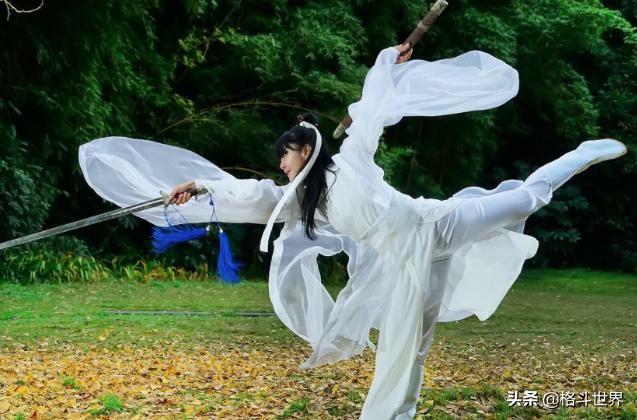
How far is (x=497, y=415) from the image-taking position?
4.79m

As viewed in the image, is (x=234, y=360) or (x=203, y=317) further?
(x=203, y=317)

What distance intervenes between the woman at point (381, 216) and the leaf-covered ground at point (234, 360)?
0.86m

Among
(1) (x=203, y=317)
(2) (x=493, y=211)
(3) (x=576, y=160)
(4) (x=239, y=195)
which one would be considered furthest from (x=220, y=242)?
(1) (x=203, y=317)

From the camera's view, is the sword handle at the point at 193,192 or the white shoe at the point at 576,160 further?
the white shoe at the point at 576,160

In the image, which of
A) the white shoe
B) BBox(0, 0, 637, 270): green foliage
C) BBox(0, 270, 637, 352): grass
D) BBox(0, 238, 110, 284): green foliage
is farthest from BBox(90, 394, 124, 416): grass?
BBox(0, 0, 637, 270): green foliage

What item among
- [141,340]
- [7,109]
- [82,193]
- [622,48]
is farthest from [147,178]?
[622,48]

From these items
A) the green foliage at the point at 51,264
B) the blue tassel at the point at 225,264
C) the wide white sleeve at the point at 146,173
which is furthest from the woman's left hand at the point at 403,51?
the green foliage at the point at 51,264

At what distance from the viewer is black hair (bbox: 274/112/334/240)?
404 centimetres

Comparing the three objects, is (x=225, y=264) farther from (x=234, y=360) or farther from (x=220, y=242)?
(x=234, y=360)

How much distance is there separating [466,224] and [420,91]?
594mm

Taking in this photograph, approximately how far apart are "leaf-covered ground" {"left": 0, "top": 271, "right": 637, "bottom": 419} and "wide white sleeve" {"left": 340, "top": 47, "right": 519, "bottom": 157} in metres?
1.67

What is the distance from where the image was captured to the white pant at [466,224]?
4035 millimetres

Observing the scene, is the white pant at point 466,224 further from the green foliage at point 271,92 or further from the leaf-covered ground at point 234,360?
the green foliage at point 271,92

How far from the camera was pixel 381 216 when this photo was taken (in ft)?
12.9
